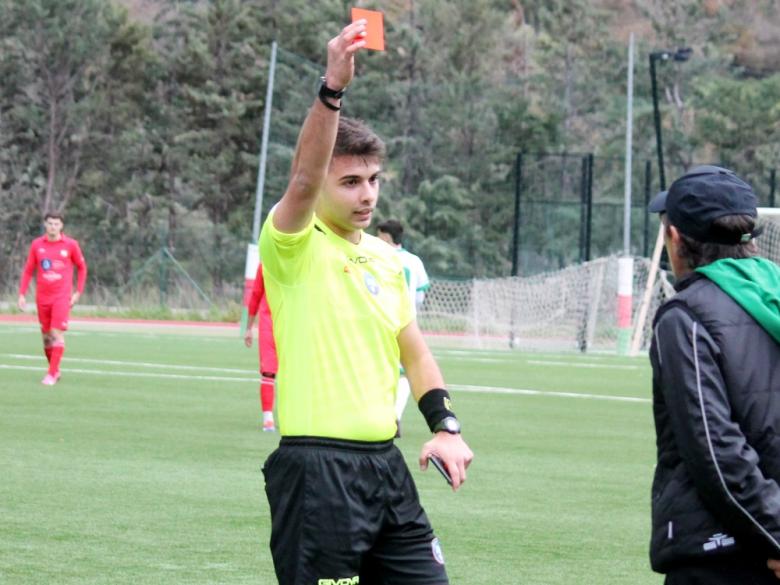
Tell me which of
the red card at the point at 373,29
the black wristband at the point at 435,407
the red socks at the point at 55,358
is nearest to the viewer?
the red card at the point at 373,29

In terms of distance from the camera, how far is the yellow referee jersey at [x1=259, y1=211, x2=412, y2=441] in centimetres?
495

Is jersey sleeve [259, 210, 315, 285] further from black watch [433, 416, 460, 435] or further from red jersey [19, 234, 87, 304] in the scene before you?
red jersey [19, 234, 87, 304]

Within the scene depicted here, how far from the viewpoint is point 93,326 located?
129 feet

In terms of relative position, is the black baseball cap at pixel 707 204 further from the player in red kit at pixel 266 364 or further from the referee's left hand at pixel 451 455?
the player in red kit at pixel 266 364

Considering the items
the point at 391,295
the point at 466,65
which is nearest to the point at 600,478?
the point at 391,295

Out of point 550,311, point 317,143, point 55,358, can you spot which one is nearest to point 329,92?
point 317,143

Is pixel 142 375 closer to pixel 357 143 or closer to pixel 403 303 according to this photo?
pixel 403 303

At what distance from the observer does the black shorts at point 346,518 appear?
484cm

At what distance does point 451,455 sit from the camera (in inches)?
198

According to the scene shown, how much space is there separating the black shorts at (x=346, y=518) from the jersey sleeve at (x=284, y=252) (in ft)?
1.67

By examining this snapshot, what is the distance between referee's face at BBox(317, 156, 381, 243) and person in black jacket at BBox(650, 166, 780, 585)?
1093 mm

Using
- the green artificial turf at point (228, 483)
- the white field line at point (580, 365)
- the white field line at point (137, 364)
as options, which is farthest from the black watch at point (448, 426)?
the white field line at point (580, 365)

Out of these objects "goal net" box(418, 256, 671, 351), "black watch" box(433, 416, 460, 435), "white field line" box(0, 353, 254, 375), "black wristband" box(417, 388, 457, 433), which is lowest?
"goal net" box(418, 256, 671, 351)

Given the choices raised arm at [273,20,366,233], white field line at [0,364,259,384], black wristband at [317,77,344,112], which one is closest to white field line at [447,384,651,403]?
white field line at [0,364,259,384]
